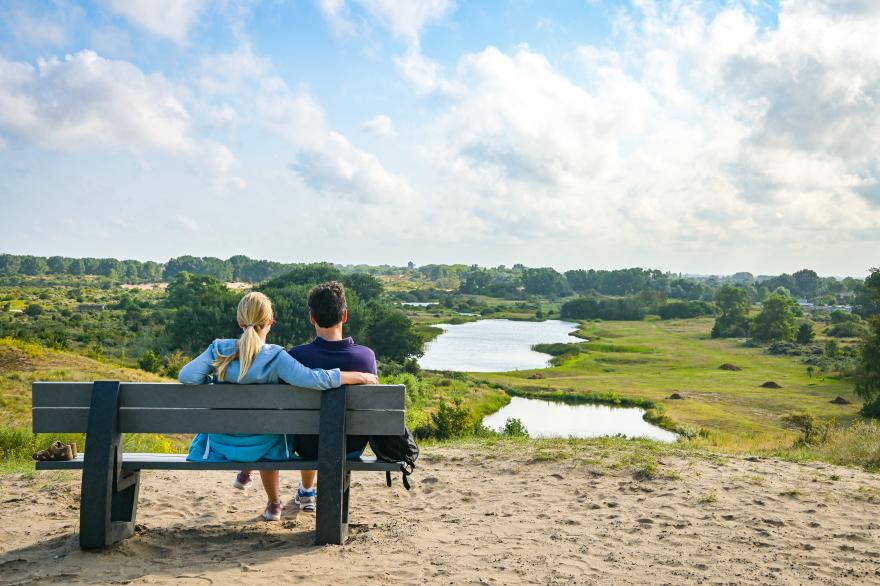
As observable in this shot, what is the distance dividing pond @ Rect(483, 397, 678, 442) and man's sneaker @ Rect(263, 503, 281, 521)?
3133 cm

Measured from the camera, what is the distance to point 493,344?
3907 inches

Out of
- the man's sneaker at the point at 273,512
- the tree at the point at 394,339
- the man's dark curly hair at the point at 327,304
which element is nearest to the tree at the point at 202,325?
the tree at the point at 394,339

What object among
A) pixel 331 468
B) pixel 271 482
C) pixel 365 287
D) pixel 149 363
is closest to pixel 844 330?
pixel 365 287

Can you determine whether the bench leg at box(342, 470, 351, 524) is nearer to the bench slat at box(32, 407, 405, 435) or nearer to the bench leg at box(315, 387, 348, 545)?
the bench leg at box(315, 387, 348, 545)

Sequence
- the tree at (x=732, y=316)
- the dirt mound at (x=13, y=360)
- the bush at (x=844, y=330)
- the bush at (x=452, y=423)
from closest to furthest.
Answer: the bush at (x=452, y=423), the dirt mound at (x=13, y=360), the bush at (x=844, y=330), the tree at (x=732, y=316)

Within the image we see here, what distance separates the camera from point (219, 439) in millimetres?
5402

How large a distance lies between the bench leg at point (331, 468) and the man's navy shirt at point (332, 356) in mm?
393

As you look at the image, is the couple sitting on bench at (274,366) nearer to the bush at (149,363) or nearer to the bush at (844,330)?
the bush at (149,363)

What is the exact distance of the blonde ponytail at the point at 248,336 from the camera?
204 inches

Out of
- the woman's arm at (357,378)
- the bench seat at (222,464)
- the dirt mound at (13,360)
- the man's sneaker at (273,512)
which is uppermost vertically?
the woman's arm at (357,378)

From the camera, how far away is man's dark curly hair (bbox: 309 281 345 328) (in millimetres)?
5441

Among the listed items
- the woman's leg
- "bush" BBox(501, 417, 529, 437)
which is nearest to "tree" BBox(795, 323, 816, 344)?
"bush" BBox(501, 417, 529, 437)

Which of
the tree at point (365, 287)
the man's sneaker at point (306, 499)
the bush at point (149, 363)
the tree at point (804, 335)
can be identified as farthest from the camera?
the tree at point (804, 335)

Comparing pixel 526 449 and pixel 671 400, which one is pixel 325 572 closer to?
pixel 526 449
